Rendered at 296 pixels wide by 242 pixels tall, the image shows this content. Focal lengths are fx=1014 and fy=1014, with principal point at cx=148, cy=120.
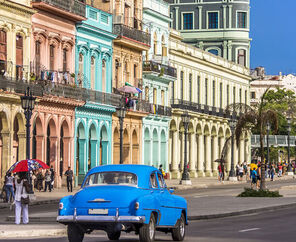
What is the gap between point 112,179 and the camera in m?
19.7

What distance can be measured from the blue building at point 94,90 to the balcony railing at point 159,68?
26.9 ft

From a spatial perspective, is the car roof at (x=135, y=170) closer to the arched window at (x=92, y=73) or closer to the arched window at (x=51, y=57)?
the arched window at (x=51, y=57)

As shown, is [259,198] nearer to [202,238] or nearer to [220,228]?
[220,228]

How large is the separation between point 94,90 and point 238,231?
3556 cm

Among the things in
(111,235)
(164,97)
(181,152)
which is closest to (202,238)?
(111,235)

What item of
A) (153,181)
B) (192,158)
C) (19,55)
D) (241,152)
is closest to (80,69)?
(19,55)

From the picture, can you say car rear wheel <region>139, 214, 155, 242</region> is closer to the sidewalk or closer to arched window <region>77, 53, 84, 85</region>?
the sidewalk

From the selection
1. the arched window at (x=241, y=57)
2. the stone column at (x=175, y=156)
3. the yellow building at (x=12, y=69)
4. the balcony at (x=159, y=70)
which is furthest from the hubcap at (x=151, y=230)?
the arched window at (x=241, y=57)

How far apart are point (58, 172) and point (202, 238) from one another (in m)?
32.4

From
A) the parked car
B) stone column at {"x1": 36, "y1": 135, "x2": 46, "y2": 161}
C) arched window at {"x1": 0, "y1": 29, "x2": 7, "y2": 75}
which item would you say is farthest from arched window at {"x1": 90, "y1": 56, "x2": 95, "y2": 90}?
the parked car

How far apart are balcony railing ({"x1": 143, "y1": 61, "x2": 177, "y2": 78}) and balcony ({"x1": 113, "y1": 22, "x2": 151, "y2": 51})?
1976 mm

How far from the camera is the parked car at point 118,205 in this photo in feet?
60.7

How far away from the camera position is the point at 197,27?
102438mm

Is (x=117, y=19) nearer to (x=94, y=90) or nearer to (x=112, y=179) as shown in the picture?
(x=94, y=90)
